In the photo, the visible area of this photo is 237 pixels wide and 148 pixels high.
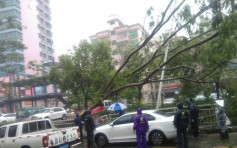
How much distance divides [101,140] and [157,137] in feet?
8.97

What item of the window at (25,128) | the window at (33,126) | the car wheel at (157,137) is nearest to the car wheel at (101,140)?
the car wheel at (157,137)

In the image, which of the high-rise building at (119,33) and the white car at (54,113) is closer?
the white car at (54,113)

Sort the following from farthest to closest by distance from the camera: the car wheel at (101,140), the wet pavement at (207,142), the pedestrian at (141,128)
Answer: the car wheel at (101,140) → the wet pavement at (207,142) → the pedestrian at (141,128)

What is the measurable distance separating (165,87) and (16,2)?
41575 mm

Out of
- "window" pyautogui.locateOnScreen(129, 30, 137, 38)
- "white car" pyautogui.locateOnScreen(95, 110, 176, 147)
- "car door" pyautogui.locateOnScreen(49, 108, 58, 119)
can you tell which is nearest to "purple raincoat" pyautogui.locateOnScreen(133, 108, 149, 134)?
"white car" pyautogui.locateOnScreen(95, 110, 176, 147)

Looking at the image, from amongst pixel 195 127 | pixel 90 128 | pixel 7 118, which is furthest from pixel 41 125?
pixel 7 118

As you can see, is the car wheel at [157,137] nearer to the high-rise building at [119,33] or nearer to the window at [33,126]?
the window at [33,126]

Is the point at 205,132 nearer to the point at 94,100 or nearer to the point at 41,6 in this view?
the point at 94,100

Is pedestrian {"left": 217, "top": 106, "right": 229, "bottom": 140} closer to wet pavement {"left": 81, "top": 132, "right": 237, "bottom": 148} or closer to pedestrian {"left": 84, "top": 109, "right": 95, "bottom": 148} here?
wet pavement {"left": 81, "top": 132, "right": 237, "bottom": 148}

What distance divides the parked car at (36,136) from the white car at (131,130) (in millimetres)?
1664

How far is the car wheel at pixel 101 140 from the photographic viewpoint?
11434 mm

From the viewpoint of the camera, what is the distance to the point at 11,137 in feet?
32.9

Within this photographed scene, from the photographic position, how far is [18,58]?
2281 cm

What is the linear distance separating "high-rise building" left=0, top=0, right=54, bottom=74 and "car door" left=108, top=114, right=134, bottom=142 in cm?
5124
